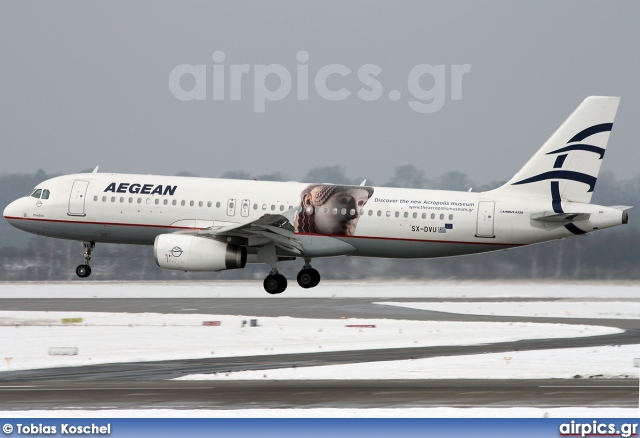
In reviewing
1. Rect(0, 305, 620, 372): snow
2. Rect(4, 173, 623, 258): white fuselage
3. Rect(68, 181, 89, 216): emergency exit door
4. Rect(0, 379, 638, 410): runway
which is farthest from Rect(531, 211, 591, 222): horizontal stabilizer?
Rect(68, 181, 89, 216): emergency exit door

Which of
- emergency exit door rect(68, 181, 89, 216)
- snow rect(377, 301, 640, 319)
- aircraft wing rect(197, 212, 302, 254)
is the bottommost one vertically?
snow rect(377, 301, 640, 319)

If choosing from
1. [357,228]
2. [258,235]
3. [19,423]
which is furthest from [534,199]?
[19,423]

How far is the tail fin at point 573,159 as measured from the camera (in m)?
43.8

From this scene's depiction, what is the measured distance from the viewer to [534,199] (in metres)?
43.8

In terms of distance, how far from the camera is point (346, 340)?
118 ft

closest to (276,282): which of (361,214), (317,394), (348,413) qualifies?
(361,214)

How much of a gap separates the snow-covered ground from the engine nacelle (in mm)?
2211

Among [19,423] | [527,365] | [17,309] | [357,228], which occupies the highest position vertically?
[357,228]

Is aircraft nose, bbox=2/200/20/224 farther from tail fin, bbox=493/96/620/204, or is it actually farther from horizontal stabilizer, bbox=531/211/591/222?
horizontal stabilizer, bbox=531/211/591/222

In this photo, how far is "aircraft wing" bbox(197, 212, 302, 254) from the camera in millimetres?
41625

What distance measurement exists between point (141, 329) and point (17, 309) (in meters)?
12.3

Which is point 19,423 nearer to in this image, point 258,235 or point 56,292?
point 258,235

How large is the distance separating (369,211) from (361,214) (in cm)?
35

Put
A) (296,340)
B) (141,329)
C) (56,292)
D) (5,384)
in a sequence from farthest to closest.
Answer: (56,292), (141,329), (296,340), (5,384)
